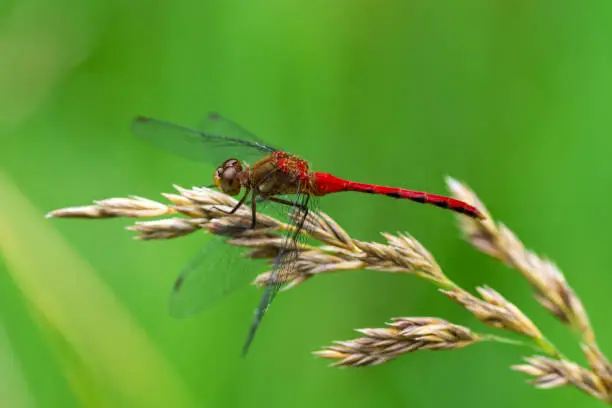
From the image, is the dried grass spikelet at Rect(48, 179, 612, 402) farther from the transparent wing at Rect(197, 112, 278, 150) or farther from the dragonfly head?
the transparent wing at Rect(197, 112, 278, 150)

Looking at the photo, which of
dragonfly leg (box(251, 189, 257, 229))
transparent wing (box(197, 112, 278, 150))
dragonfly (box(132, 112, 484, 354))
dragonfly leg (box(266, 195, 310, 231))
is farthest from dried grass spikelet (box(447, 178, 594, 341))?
transparent wing (box(197, 112, 278, 150))

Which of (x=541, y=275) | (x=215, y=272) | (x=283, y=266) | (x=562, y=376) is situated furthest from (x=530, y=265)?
(x=215, y=272)

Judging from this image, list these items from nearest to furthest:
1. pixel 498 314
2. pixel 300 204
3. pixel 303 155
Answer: pixel 498 314 → pixel 300 204 → pixel 303 155

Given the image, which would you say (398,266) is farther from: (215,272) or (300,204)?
(215,272)

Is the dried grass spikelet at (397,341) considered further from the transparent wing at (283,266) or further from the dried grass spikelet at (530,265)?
the dried grass spikelet at (530,265)

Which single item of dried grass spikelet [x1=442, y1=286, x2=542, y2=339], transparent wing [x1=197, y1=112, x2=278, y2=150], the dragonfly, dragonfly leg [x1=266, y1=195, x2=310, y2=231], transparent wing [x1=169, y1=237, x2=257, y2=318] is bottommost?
transparent wing [x1=169, y1=237, x2=257, y2=318]
